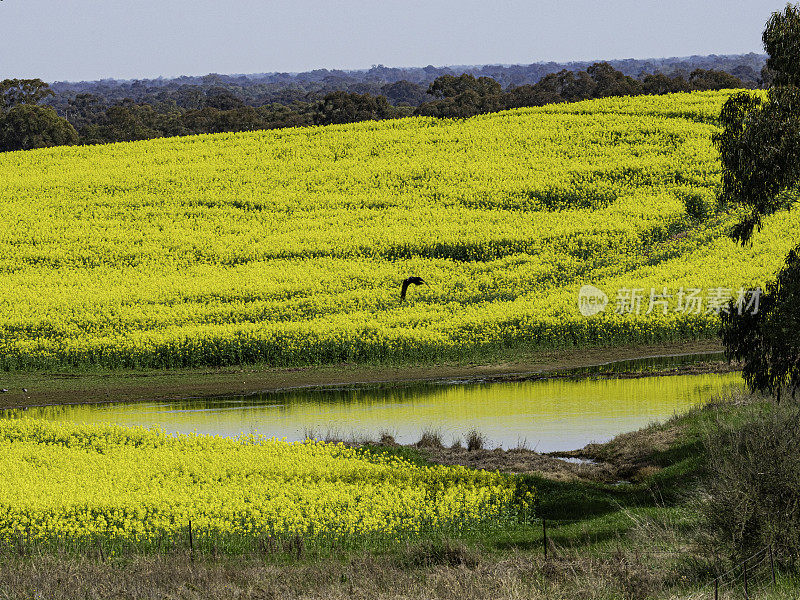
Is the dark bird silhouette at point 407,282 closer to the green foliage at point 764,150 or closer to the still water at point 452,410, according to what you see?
the still water at point 452,410

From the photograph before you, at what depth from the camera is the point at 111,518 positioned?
2006cm

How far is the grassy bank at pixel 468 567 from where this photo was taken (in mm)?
13477

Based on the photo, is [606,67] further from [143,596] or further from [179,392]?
[143,596]

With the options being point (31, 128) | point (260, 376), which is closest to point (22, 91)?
point (31, 128)

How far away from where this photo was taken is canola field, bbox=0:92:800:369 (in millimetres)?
41781

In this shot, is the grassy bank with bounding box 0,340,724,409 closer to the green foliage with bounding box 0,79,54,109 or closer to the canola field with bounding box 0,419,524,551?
the canola field with bounding box 0,419,524,551

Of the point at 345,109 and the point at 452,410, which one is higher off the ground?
the point at 345,109

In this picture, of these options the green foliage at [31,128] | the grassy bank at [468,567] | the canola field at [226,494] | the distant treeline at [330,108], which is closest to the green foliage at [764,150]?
the grassy bank at [468,567]

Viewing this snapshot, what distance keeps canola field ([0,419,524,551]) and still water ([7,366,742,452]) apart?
168 inches

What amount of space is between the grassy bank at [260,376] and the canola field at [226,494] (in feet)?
31.4

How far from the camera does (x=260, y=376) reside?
39531mm

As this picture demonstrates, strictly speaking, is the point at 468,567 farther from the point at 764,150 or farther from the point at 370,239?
the point at 370,239

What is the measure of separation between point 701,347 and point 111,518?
26.6 meters

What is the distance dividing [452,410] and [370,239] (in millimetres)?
22679
